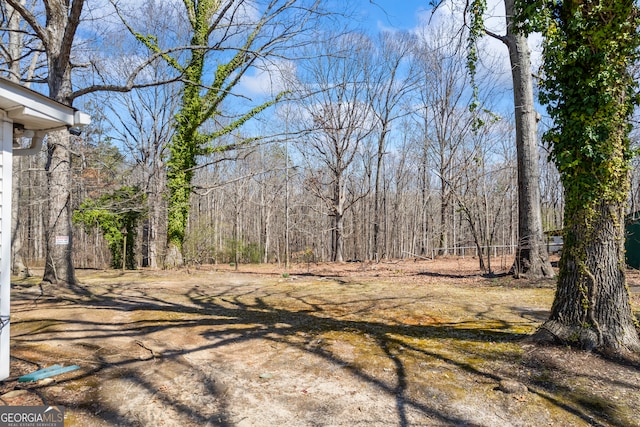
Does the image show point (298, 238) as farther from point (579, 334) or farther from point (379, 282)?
point (579, 334)

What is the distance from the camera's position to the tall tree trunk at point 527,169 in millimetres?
8281

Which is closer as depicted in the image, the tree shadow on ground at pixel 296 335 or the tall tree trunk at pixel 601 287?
the tree shadow on ground at pixel 296 335

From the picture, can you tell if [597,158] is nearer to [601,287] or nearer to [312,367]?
[601,287]

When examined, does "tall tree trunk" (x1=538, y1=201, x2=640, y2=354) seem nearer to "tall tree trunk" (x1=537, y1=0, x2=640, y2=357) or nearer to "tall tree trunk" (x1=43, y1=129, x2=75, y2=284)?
"tall tree trunk" (x1=537, y1=0, x2=640, y2=357)

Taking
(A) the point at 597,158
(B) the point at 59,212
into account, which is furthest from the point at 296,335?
(B) the point at 59,212

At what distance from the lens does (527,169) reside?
832 cm

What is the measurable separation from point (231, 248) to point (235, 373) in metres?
17.8

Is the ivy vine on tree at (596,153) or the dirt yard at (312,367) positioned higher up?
the ivy vine on tree at (596,153)

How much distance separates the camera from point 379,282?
30.8 feet

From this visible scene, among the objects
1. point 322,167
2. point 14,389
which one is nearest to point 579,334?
point 14,389

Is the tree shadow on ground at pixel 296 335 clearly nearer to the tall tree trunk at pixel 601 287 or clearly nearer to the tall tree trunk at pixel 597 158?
the tall tree trunk at pixel 601 287

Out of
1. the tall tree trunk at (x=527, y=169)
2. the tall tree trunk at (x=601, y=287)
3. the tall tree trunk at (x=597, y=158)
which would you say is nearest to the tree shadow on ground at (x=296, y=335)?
the tall tree trunk at (x=601, y=287)

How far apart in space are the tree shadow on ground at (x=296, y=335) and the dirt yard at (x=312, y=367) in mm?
14

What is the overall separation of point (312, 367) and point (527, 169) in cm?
723
